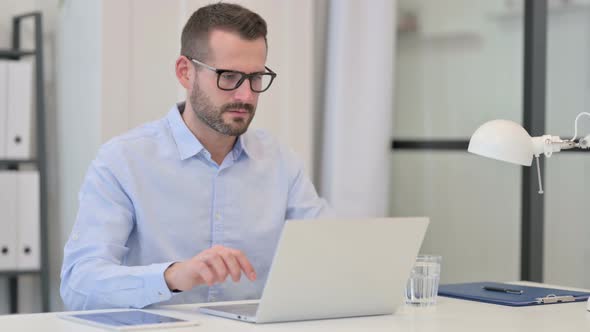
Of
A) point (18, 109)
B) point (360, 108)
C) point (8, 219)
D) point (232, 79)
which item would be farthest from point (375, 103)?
point (232, 79)

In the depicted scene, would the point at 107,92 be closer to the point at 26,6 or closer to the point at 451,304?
the point at 26,6

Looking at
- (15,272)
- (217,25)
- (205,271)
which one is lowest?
(15,272)

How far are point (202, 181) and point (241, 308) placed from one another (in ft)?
1.98

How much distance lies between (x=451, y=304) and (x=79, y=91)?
1902mm

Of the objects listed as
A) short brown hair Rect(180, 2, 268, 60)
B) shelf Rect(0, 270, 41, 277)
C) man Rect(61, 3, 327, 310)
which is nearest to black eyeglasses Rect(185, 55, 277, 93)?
man Rect(61, 3, 327, 310)

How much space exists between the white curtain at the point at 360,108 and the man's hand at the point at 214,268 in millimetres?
2136

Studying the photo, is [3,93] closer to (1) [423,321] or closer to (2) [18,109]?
(2) [18,109]

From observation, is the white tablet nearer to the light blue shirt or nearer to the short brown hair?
the light blue shirt

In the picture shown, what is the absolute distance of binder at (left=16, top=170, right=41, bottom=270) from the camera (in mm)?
3424

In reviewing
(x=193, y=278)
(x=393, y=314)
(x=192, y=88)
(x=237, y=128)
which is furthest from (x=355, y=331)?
(x=192, y=88)

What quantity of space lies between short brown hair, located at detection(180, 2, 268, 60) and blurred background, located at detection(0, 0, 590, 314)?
3.01 ft

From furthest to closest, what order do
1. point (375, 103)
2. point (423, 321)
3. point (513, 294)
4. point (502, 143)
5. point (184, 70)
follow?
point (375, 103) → point (184, 70) → point (513, 294) → point (502, 143) → point (423, 321)

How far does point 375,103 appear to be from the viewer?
3965 mm

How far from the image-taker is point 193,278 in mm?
1830
